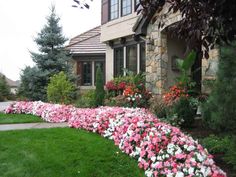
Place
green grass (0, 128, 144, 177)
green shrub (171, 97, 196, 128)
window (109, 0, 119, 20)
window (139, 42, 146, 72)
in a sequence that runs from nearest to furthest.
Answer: green grass (0, 128, 144, 177)
green shrub (171, 97, 196, 128)
window (139, 42, 146, 72)
window (109, 0, 119, 20)

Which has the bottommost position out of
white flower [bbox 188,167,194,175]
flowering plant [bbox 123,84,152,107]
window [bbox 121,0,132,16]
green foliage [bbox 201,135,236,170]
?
white flower [bbox 188,167,194,175]

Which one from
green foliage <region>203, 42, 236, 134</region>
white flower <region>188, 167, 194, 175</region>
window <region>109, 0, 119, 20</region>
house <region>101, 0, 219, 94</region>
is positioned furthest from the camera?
window <region>109, 0, 119, 20</region>

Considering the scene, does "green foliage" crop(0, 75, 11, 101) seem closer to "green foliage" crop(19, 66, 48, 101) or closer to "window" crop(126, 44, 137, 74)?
"green foliage" crop(19, 66, 48, 101)

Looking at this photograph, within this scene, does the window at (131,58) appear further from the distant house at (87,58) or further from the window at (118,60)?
the distant house at (87,58)

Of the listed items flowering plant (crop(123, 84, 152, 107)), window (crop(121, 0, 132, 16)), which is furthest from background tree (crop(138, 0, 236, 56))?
window (crop(121, 0, 132, 16))

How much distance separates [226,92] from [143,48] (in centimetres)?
1072

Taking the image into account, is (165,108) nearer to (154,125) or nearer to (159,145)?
(154,125)

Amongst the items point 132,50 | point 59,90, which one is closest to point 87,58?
point 132,50

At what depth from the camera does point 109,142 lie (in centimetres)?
676

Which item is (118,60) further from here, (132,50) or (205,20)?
(205,20)

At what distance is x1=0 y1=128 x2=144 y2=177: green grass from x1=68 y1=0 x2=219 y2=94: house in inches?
84.5

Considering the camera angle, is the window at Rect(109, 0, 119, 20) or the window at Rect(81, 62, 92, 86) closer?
the window at Rect(109, 0, 119, 20)

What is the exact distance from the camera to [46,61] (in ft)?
70.0

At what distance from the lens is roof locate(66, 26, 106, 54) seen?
79.7 feet
